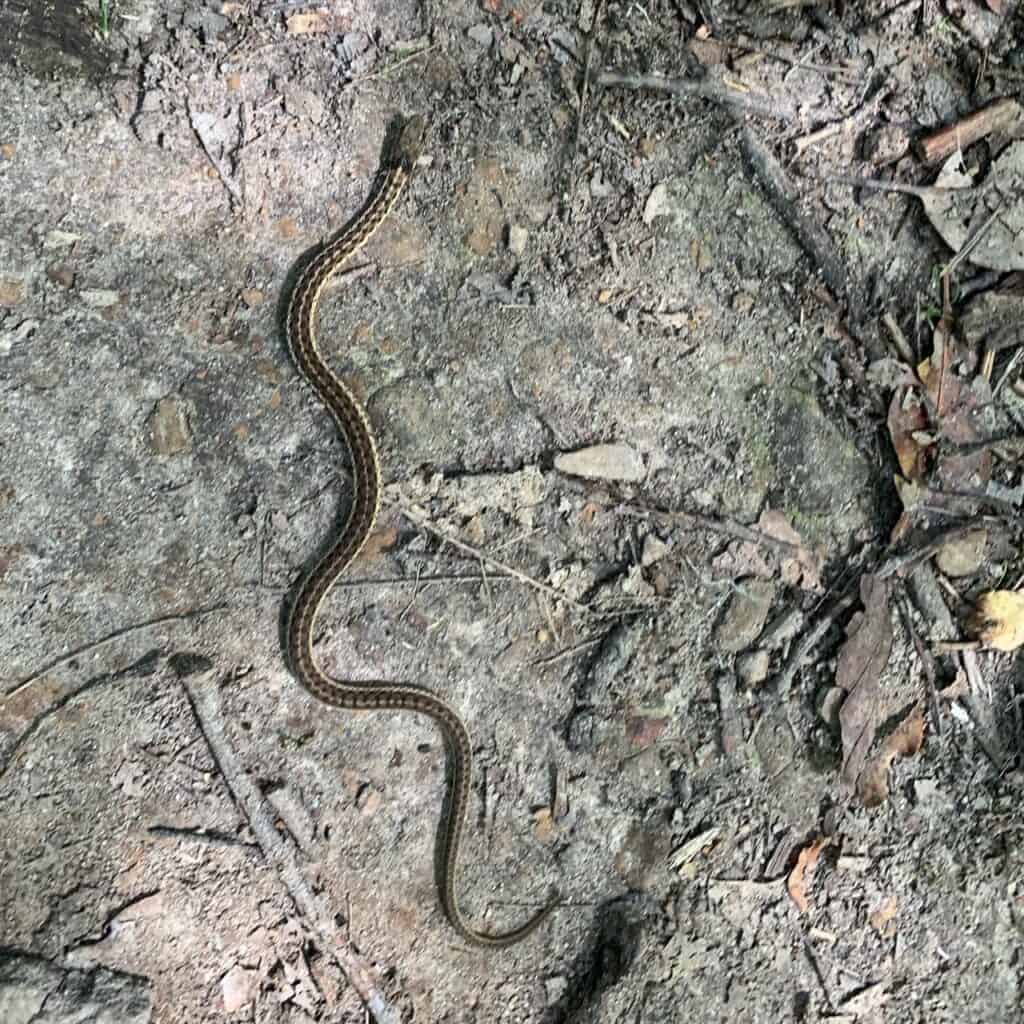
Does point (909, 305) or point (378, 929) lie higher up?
point (909, 305)

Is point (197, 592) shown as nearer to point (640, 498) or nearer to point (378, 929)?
point (378, 929)

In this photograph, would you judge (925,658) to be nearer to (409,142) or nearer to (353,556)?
(353,556)

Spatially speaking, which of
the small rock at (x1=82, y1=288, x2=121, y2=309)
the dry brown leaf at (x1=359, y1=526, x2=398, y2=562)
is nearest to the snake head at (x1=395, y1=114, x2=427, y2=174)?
the small rock at (x1=82, y1=288, x2=121, y2=309)

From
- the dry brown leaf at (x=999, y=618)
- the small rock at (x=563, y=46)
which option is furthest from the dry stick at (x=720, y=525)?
the small rock at (x=563, y=46)

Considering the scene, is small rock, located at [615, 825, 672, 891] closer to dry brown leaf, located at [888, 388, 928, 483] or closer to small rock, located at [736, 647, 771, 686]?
small rock, located at [736, 647, 771, 686]

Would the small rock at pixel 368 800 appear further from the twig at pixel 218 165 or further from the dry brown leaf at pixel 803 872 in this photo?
the twig at pixel 218 165

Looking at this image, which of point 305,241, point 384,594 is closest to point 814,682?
point 384,594
